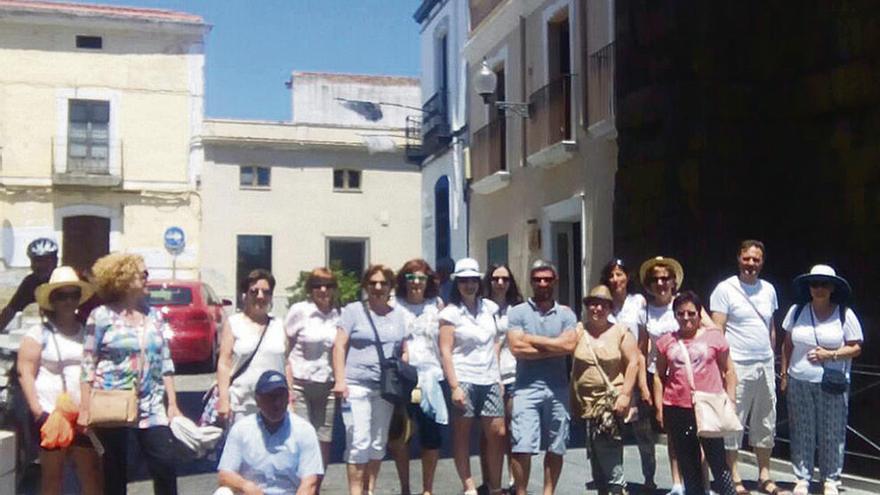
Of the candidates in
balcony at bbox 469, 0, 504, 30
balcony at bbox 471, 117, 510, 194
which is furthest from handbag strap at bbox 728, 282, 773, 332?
balcony at bbox 469, 0, 504, 30

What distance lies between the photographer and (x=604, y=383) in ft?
23.9

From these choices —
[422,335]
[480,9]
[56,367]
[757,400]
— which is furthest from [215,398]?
[480,9]

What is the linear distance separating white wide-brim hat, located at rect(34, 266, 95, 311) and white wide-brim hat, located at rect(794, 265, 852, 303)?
475 cm

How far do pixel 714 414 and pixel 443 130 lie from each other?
14421 millimetres

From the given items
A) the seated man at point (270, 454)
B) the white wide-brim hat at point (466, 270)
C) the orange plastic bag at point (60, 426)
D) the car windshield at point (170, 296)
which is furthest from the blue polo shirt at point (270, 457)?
the car windshield at point (170, 296)

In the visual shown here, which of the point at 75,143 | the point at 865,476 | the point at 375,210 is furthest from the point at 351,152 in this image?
the point at 865,476

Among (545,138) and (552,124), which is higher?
(552,124)

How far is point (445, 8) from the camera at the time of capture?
861 inches

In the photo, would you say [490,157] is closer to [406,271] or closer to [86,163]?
[406,271]

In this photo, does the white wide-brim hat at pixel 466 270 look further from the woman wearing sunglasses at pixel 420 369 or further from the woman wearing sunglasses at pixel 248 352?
the woman wearing sunglasses at pixel 248 352

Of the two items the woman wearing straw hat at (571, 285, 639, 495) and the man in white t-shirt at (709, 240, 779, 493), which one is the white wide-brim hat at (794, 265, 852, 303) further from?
the woman wearing straw hat at (571, 285, 639, 495)

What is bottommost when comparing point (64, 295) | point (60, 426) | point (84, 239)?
point (60, 426)

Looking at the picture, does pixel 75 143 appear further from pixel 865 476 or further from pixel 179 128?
pixel 865 476

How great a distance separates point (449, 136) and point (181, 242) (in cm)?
945
